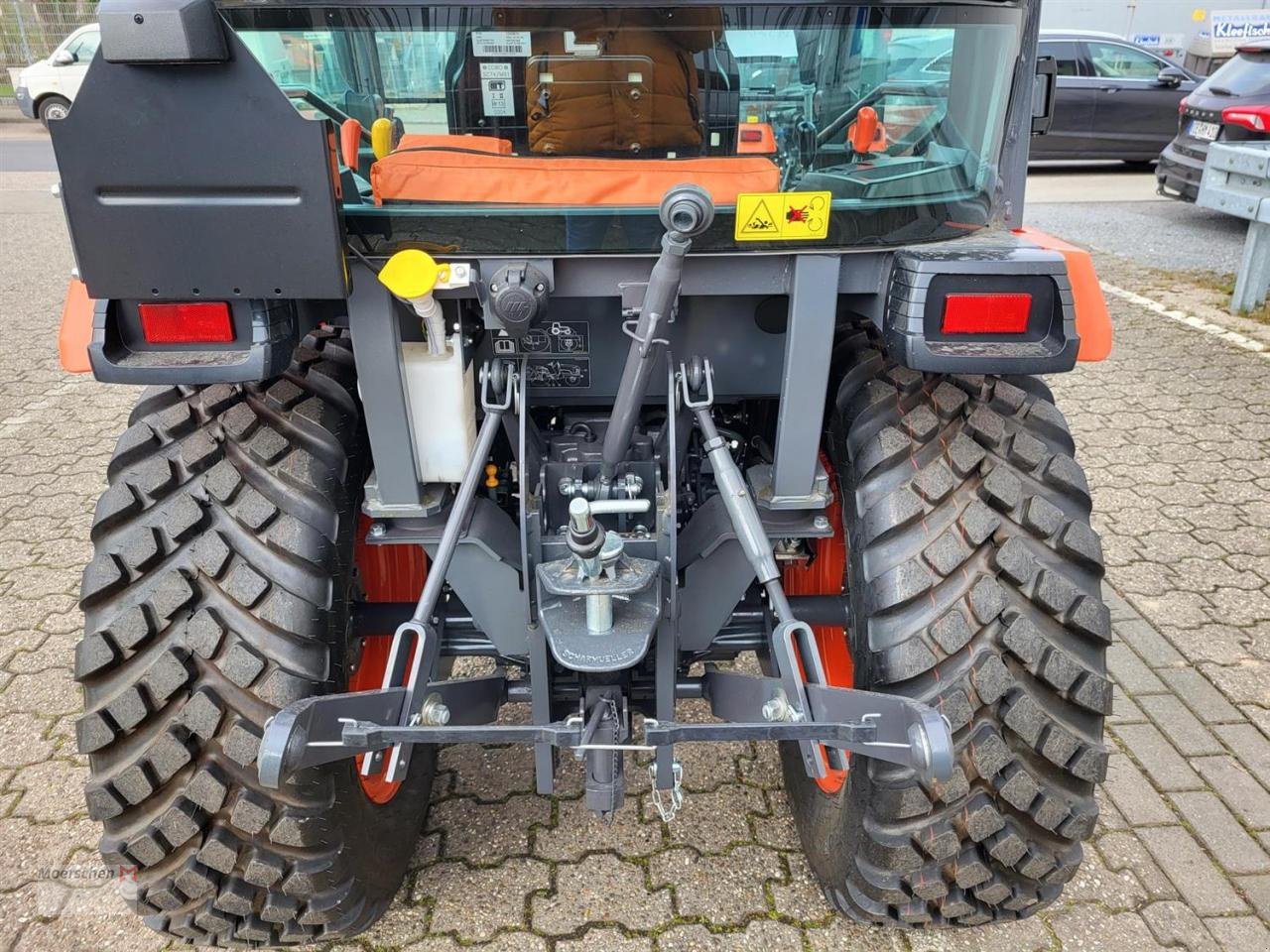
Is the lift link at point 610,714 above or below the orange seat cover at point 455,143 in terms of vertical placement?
below

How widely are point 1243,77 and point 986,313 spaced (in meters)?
9.18

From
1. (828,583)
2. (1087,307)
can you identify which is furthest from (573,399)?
(1087,307)

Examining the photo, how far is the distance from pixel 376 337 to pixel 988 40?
128 centimetres

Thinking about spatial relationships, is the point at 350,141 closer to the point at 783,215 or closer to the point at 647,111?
the point at 647,111

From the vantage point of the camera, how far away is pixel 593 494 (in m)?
2.01

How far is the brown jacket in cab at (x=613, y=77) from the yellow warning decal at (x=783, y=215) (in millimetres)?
295

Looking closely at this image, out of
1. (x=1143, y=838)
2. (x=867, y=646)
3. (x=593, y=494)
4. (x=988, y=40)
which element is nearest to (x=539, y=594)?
(x=593, y=494)

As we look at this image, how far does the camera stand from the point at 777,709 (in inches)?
68.7

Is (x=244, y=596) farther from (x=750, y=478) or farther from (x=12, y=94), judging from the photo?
(x=12, y=94)

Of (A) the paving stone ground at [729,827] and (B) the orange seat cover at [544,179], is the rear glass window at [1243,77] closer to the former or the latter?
(A) the paving stone ground at [729,827]

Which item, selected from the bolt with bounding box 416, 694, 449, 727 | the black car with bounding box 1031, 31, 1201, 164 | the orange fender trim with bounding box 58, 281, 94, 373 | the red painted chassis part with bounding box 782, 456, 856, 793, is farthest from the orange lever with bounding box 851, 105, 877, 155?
the black car with bounding box 1031, 31, 1201, 164

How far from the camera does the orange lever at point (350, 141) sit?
181cm

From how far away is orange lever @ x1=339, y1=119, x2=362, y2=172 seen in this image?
5.95 ft

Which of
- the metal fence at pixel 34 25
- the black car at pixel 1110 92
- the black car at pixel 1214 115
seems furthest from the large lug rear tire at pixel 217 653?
the metal fence at pixel 34 25
